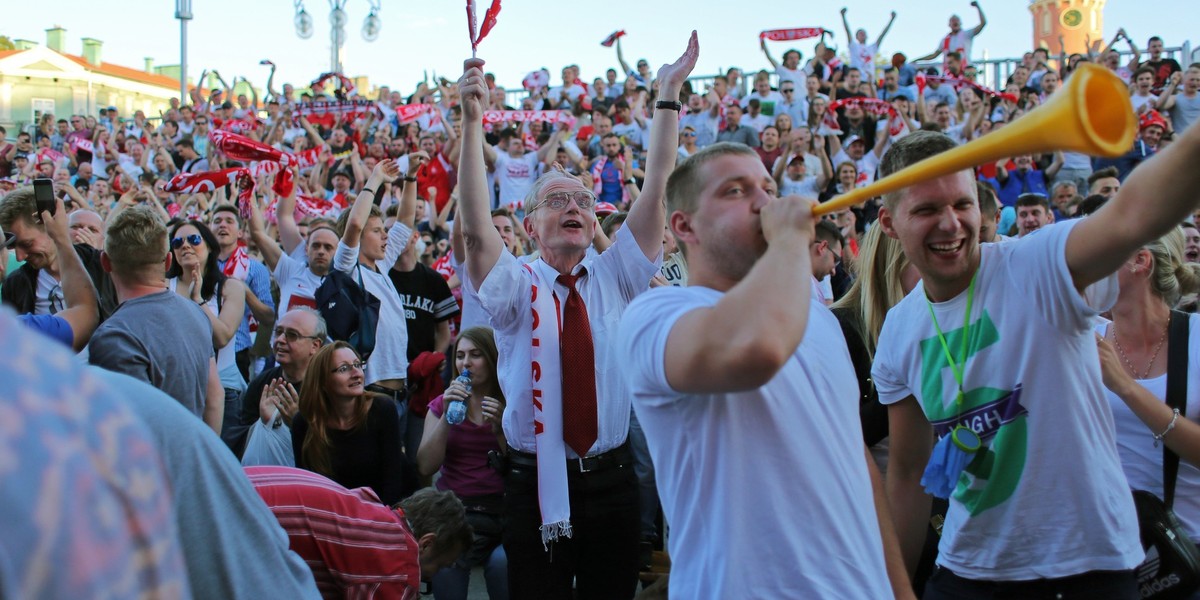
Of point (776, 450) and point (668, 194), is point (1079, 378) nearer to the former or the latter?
point (776, 450)

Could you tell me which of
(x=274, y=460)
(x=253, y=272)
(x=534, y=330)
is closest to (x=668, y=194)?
(x=534, y=330)

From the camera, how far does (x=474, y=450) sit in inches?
203

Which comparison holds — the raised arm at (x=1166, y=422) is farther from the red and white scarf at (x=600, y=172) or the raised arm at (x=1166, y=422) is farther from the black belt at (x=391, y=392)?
Answer: the red and white scarf at (x=600, y=172)

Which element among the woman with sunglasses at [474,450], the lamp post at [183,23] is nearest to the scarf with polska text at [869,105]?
the woman with sunglasses at [474,450]

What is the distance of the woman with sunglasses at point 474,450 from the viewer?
5.00m

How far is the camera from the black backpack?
19.5 feet

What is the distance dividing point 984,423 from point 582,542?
5.38 feet

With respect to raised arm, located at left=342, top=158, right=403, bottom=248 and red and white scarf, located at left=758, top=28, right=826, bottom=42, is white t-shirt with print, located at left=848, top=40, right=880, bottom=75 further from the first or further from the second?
raised arm, located at left=342, top=158, right=403, bottom=248

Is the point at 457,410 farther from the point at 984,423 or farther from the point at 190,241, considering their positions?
the point at 984,423

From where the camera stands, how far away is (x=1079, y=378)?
2439 millimetres

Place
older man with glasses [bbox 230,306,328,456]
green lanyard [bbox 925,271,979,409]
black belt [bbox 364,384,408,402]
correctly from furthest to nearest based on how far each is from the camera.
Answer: black belt [bbox 364,384,408,402] < older man with glasses [bbox 230,306,328,456] < green lanyard [bbox 925,271,979,409]

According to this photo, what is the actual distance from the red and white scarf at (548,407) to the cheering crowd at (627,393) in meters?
0.01

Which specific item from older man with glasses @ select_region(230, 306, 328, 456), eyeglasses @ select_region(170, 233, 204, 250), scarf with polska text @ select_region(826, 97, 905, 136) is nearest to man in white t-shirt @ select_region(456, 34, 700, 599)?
older man with glasses @ select_region(230, 306, 328, 456)

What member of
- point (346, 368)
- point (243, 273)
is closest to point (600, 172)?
point (243, 273)
